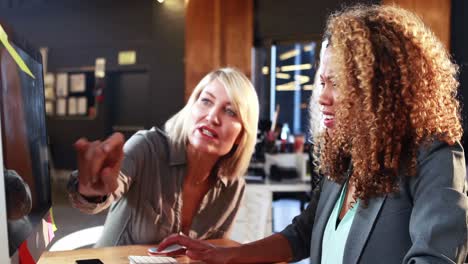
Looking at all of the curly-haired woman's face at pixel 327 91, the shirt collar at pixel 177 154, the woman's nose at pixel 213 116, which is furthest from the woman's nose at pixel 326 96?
the shirt collar at pixel 177 154

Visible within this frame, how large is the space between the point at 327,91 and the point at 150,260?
0.63m

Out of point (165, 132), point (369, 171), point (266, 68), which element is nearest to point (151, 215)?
point (165, 132)

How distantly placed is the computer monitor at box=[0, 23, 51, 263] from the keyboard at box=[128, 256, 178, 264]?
318 mm

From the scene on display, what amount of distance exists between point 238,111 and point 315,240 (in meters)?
0.71

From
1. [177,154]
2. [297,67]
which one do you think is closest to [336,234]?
[177,154]

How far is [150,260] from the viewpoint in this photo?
129 cm

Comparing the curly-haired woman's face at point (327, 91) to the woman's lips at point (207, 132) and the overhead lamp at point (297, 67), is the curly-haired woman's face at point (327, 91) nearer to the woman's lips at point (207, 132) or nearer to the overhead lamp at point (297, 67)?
the woman's lips at point (207, 132)

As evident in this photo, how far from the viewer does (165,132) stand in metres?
1.96

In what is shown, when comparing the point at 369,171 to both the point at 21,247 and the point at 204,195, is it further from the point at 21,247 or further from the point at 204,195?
the point at 204,195

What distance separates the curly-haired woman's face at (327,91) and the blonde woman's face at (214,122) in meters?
0.66

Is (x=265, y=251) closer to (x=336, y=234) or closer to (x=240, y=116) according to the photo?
(x=336, y=234)

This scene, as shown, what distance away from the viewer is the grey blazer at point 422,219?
2.84 ft

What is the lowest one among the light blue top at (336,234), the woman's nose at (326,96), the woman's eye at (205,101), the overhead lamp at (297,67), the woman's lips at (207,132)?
the light blue top at (336,234)

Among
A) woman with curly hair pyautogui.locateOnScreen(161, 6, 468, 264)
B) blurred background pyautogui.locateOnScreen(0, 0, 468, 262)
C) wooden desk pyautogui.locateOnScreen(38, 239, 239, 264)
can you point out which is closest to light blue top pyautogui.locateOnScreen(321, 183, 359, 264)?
woman with curly hair pyautogui.locateOnScreen(161, 6, 468, 264)
